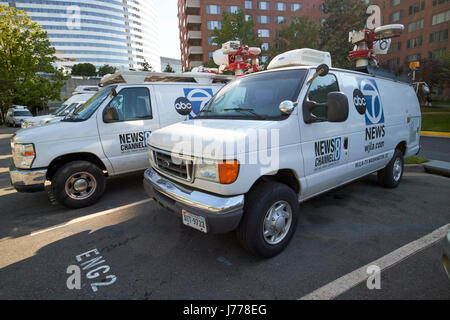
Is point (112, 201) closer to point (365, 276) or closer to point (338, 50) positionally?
point (365, 276)

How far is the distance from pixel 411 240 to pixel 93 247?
4063mm

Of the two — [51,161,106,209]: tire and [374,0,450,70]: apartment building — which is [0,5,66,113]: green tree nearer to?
[51,161,106,209]: tire

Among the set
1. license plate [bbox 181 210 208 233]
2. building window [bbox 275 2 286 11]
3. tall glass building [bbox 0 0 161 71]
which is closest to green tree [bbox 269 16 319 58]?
license plate [bbox 181 210 208 233]

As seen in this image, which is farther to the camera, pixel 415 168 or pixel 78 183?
pixel 415 168

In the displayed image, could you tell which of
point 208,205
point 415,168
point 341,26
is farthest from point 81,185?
point 341,26

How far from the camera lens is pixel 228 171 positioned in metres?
2.34

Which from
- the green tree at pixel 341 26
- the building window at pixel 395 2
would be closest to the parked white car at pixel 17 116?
the green tree at pixel 341 26

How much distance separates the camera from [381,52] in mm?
6707

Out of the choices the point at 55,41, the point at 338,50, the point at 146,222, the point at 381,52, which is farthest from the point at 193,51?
the point at 55,41

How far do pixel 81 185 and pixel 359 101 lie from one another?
484cm

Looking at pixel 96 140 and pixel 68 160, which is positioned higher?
pixel 96 140

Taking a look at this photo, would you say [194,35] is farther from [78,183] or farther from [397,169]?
[397,169]

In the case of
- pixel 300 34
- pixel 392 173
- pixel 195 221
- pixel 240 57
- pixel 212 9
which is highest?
pixel 212 9

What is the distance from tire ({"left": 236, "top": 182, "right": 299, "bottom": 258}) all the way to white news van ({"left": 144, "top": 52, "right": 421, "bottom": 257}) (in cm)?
1
